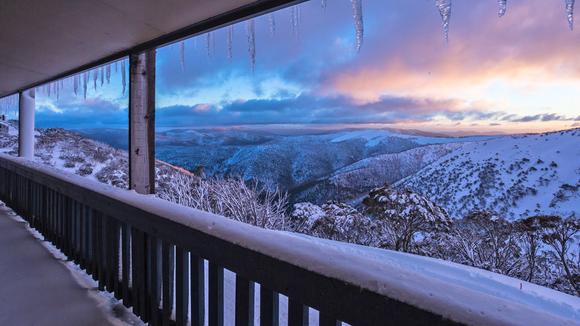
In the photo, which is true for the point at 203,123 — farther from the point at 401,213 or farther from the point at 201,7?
the point at 201,7

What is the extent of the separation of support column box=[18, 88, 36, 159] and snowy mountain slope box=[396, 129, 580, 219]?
30.5ft

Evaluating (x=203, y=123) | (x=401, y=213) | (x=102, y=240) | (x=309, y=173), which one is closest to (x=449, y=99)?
(x=401, y=213)

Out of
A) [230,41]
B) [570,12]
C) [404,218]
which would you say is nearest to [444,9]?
[570,12]

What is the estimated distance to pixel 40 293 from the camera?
241cm

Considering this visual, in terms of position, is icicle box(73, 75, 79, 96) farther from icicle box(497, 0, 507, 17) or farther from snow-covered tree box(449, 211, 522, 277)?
snow-covered tree box(449, 211, 522, 277)

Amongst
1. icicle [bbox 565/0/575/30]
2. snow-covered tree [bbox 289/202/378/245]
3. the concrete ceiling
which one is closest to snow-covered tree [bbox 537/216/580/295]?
snow-covered tree [bbox 289/202/378/245]

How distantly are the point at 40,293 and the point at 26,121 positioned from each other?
217 inches

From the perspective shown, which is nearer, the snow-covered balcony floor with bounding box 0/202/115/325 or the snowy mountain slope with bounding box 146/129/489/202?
the snow-covered balcony floor with bounding box 0/202/115/325

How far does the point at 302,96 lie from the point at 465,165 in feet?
24.8

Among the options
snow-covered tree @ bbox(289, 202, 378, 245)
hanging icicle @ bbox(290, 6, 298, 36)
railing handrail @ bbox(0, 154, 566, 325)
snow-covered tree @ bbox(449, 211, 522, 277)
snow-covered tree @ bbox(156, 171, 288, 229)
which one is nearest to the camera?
railing handrail @ bbox(0, 154, 566, 325)

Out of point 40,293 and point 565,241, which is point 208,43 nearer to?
point 40,293

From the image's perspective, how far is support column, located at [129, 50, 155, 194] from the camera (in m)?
2.88

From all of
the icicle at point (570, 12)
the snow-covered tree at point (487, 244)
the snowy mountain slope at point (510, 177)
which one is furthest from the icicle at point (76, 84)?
the snowy mountain slope at point (510, 177)

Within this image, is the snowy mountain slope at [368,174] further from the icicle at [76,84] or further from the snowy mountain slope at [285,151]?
the icicle at [76,84]
